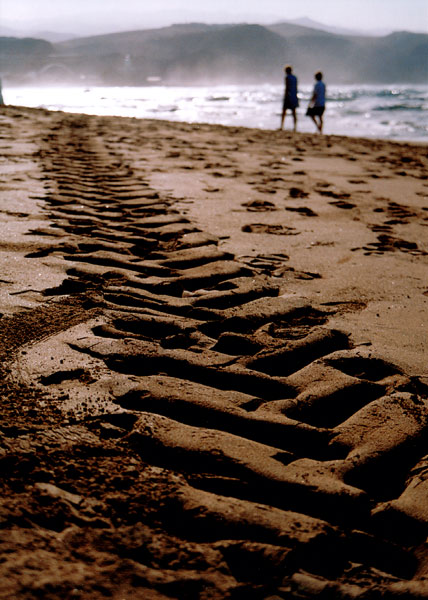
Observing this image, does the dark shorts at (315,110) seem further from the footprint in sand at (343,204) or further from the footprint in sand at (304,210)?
the footprint in sand at (304,210)

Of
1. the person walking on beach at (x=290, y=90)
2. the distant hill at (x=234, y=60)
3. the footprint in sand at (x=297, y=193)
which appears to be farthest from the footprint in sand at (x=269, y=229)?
the distant hill at (x=234, y=60)

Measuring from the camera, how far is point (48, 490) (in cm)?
92

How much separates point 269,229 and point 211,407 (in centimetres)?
170

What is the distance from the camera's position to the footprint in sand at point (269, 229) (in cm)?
271

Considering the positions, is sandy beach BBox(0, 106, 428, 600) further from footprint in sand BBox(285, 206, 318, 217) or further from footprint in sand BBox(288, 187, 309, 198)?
footprint in sand BBox(288, 187, 309, 198)

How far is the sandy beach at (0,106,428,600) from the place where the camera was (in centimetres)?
82

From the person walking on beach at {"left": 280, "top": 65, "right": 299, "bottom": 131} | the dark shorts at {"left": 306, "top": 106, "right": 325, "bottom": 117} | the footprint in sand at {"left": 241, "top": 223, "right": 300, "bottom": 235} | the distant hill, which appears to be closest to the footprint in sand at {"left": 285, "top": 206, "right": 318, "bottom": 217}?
the footprint in sand at {"left": 241, "top": 223, "right": 300, "bottom": 235}

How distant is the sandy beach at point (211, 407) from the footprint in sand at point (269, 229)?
0.7 inches

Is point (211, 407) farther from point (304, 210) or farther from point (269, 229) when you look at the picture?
point (304, 210)

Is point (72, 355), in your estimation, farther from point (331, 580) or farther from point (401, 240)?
point (401, 240)

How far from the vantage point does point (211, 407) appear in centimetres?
120

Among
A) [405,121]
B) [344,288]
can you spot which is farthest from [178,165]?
[405,121]

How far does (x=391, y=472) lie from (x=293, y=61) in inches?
6847

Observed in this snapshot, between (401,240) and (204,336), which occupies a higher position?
(401,240)
